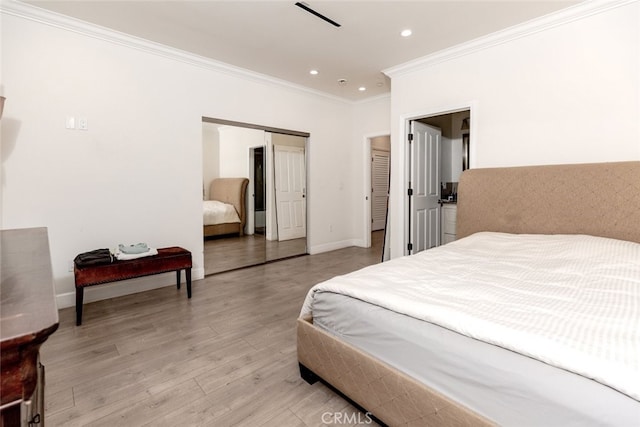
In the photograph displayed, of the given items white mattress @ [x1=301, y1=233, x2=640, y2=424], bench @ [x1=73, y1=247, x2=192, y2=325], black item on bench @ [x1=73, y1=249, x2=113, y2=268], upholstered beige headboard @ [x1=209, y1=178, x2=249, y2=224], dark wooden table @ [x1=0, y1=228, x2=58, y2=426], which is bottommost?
bench @ [x1=73, y1=247, x2=192, y2=325]

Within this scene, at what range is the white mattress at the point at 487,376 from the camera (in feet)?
2.83

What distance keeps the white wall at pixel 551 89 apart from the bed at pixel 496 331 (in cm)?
44

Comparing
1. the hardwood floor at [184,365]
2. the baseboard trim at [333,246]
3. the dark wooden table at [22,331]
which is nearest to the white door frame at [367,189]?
the baseboard trim at [333,246]

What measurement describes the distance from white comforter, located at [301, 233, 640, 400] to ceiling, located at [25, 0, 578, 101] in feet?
6.84

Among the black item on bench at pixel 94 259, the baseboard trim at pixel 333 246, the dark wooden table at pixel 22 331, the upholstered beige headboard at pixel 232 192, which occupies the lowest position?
the baseboard trim at pixel 333 246

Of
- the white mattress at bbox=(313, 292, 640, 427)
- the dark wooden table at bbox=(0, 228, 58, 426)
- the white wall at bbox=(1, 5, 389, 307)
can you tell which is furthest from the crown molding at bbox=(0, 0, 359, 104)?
the white mattress at bbox=(313, 292, 640, 427)

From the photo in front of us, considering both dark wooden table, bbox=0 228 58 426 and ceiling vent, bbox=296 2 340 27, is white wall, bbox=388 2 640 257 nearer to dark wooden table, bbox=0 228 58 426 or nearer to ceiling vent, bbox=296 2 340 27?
ceiling vent, bbox=296 2 340 27

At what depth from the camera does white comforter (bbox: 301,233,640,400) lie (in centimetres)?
95

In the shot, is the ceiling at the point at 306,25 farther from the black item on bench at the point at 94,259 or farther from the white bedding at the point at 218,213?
the black item on bench at the point at 94,259

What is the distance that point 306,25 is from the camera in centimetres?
297

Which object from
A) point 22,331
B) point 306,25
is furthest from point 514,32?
point 22,331

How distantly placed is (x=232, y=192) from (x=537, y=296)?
4520 mm

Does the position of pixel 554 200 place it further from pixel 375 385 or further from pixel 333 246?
pixel 333 246

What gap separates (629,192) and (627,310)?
1.75 metres
